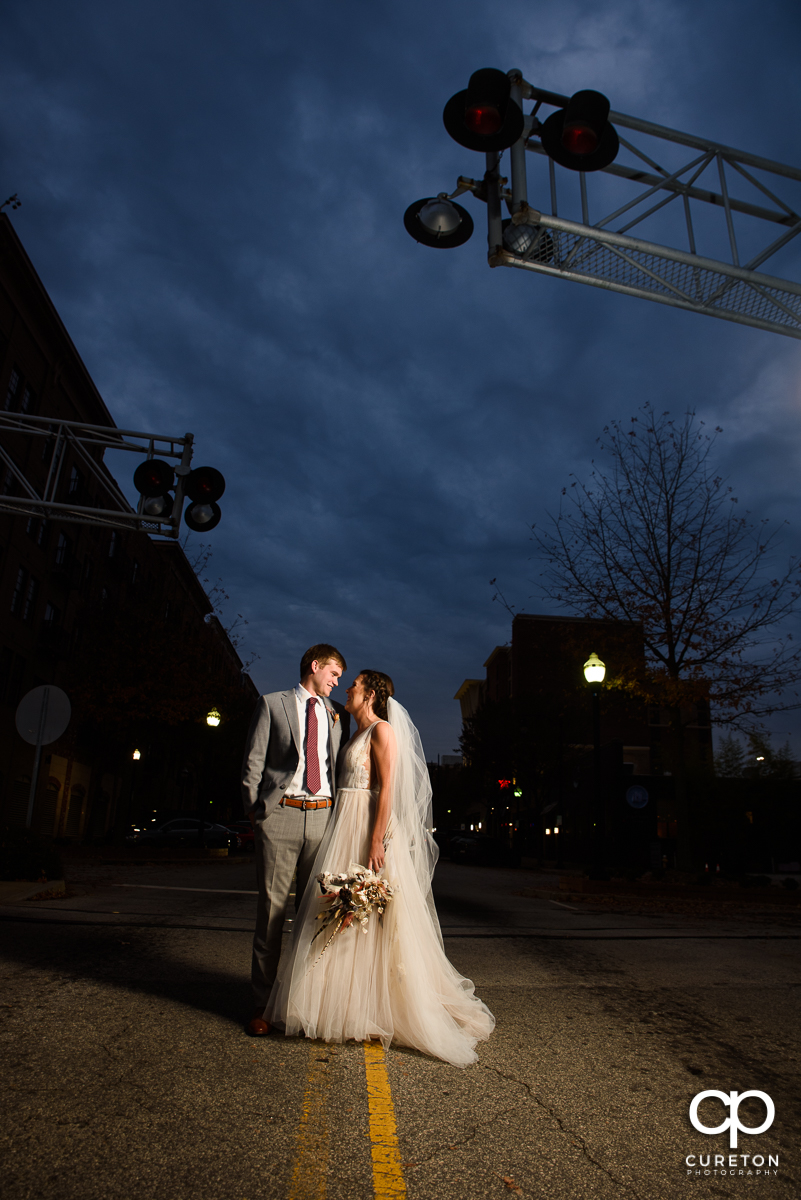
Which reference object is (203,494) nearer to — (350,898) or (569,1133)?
(350,898)

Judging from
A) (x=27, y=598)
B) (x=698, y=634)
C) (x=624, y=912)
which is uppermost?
(x=27, y=598)

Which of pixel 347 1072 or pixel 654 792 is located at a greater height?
pixel 654 792

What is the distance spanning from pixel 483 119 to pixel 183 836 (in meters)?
31.6

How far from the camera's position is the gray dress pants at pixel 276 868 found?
14.3 feet

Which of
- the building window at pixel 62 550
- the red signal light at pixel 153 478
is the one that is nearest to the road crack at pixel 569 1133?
the red signal light at pixel 153 478

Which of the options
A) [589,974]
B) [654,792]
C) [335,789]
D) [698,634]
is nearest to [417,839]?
[335,789]

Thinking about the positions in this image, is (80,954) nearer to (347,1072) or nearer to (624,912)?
(347,1072)

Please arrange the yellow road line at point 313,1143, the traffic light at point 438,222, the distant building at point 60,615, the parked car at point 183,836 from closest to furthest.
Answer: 1. the yellow road line at point 313,1143
2. the traffic light at point 438,222
3. the distant building at point 60,615
4. the parked car at point 183,836

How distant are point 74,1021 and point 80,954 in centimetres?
225

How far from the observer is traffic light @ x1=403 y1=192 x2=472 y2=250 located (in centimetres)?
688

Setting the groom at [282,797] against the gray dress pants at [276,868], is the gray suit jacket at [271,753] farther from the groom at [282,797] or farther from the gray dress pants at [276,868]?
the gray dress pants at [276,868]

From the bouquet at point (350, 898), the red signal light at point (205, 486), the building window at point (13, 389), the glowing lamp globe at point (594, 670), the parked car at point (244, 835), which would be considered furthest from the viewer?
the parked car at point (244, 835)

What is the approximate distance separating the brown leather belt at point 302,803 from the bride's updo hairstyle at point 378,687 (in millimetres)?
614

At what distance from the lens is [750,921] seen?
12.4 m
